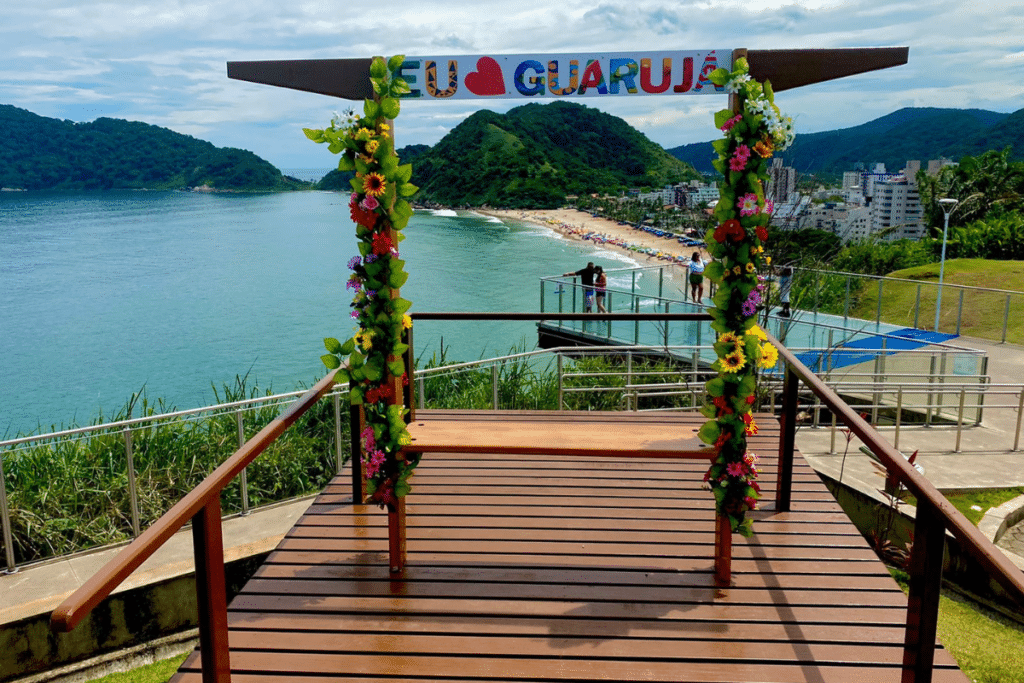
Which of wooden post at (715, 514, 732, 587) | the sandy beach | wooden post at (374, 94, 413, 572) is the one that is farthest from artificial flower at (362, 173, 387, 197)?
the sandy beach

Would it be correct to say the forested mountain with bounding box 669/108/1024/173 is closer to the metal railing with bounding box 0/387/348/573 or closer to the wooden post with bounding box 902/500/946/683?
the metal railing with bounding box 0/387/348/573

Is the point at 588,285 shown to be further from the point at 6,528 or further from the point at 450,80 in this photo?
the point at 450,80

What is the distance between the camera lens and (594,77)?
3.72 m

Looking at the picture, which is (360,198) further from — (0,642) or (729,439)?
(0,642)

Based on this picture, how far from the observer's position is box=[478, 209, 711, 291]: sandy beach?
173 feet

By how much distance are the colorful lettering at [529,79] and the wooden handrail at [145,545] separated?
1.94m

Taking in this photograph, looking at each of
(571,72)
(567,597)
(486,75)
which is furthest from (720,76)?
(567,597)

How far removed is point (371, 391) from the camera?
355 cm

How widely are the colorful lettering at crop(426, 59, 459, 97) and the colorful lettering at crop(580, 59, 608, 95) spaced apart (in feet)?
1.93

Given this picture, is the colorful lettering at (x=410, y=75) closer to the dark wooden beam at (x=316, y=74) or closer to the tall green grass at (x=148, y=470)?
the dark wooden beam at (x=316, y=74)

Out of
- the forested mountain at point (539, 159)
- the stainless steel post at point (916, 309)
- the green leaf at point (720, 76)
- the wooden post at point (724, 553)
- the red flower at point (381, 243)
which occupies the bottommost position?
the stainless steel post at point (916, 309)

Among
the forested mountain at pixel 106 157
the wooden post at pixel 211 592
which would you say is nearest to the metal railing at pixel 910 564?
the wooden post at pixel 211 592

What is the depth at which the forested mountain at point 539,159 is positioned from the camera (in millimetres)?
76375

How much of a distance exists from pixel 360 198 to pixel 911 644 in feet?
8.58
